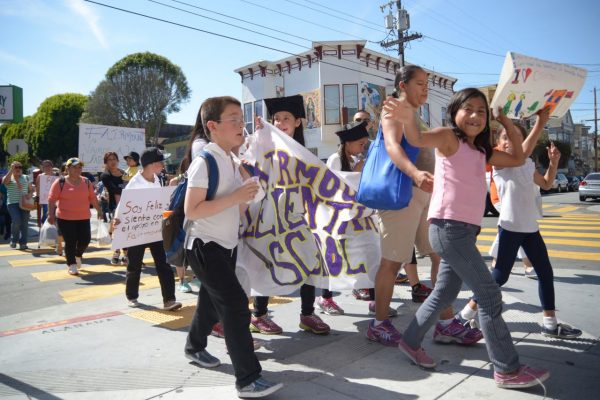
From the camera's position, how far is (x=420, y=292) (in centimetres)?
466

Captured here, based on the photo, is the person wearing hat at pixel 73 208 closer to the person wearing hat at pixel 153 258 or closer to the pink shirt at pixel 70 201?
the pink shirt at pixel 70 201

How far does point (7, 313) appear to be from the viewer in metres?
5.04

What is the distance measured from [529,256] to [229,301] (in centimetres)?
256

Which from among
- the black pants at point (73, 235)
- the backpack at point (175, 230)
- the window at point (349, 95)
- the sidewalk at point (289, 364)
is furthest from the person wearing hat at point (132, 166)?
the window at point (349, 95)

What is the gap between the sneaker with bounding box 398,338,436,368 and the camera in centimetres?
286

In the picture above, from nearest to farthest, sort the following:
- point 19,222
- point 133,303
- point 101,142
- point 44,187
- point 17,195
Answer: point 133,303 < point 17,195 < point 19,222 < point 44,187 < point 101,142

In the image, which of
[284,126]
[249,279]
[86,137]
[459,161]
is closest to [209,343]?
[249,279]

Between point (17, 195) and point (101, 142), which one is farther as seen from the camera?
point (101, 142)

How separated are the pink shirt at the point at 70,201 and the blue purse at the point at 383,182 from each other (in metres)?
5.68

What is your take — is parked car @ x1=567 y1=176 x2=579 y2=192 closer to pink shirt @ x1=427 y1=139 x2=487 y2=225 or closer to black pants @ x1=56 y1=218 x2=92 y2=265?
black pants @ x1=56 y1=218 x2=92 y2=265

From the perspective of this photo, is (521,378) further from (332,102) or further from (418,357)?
(332,102)

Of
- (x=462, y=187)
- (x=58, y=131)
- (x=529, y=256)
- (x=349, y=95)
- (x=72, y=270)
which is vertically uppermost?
(x=349, y=95)

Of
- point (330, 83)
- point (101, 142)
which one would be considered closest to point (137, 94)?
point (330, 83)

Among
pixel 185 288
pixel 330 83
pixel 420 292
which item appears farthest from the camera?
pixel 330 83
